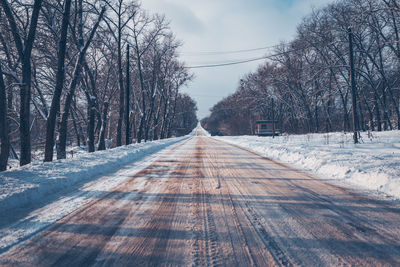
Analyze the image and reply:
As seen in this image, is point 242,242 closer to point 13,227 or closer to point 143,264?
point 143,264

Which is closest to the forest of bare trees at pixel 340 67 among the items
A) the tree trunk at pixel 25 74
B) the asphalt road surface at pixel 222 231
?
the asphalt road surface at pixel 222 231

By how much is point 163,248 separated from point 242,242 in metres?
0.95

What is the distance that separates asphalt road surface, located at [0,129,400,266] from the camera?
2.26 metres

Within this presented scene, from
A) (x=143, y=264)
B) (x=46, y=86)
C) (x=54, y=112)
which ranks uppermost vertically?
(x=46, y=86)

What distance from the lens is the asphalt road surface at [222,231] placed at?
226cm

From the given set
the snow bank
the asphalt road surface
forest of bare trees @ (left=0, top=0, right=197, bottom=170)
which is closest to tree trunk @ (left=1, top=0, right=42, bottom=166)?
forest of bare trees @ (left=0, top=0, right=197, bottom=170)

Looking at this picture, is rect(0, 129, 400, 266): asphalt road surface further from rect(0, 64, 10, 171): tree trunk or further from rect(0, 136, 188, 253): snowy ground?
rect(0, 64, 10, 171): tree trunk

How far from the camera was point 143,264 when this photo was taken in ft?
7.17

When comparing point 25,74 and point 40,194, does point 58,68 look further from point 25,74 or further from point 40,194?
point 40,194

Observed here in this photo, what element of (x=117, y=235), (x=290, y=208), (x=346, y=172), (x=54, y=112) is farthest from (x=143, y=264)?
(x=54, y=112)

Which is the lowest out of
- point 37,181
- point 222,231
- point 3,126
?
point 222,231

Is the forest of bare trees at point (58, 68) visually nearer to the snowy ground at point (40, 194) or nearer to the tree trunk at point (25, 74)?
the tree trunk at point (25, 74)

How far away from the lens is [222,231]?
285cm

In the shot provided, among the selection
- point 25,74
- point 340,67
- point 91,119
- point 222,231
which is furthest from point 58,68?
point 340,67
